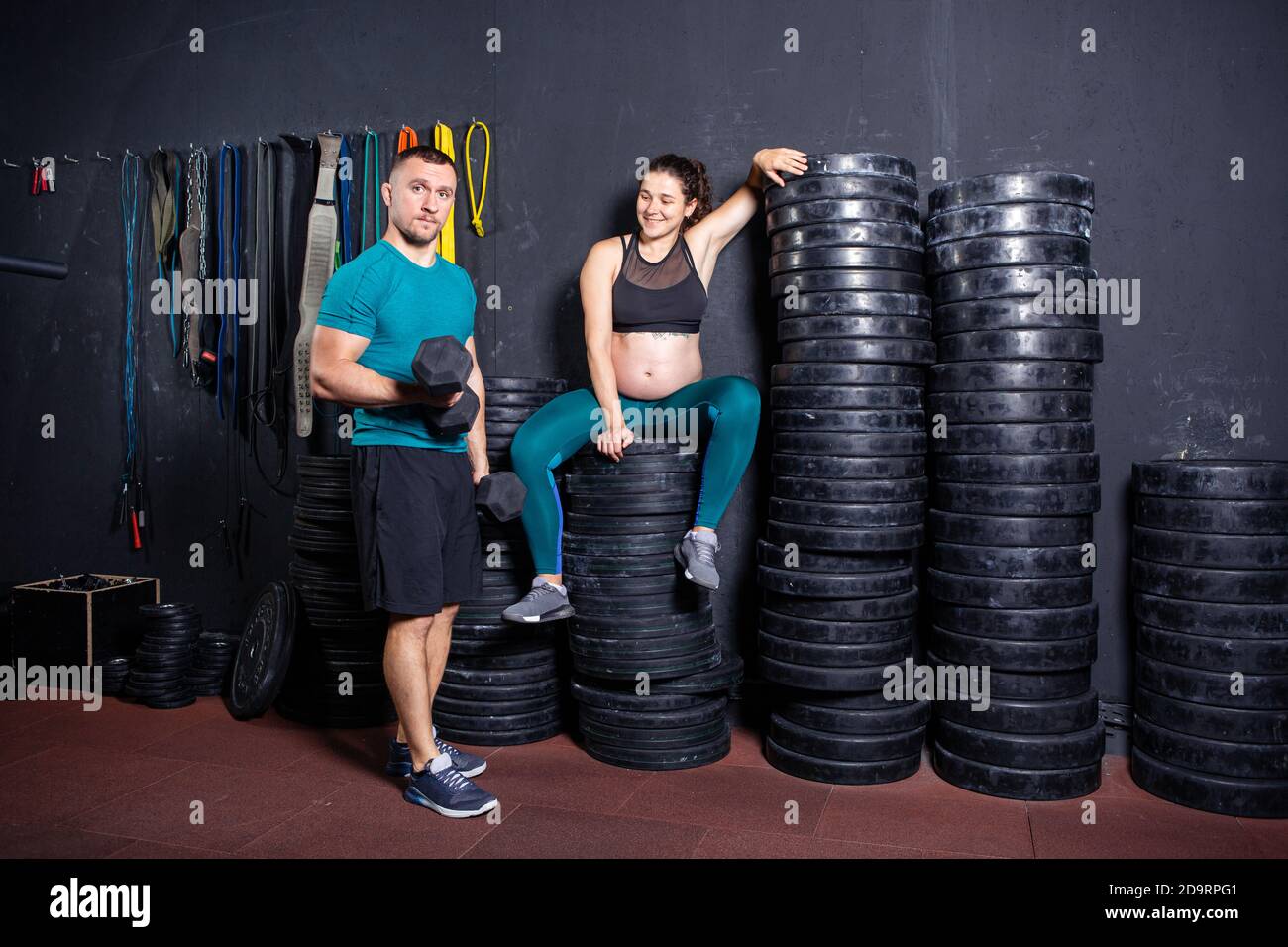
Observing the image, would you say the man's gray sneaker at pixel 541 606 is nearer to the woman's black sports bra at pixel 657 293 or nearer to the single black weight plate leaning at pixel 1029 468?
the woman's black sports bra at pixel 657 293

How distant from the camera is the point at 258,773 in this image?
325 centimetres

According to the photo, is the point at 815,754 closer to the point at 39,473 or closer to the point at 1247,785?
the point at 1247,785

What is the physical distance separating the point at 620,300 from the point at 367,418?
1.05 m

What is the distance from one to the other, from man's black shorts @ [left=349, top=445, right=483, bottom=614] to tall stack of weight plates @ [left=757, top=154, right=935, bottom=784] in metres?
1.12

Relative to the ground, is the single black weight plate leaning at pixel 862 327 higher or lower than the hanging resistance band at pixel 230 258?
lower

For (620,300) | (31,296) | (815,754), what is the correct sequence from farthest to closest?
(31,296) → (620,300) → (815,754)

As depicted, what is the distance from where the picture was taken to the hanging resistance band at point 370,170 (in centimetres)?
432

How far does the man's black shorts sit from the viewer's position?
276cm

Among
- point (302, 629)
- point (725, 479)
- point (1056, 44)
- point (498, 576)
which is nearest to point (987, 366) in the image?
point (725, 479)

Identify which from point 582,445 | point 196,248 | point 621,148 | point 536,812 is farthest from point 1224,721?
point 196,248

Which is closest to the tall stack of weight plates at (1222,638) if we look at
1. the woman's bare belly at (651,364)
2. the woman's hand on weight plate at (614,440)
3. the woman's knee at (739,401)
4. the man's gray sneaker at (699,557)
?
the woman's knee at (739,401)

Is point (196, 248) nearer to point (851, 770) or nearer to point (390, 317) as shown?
point (390, 317)

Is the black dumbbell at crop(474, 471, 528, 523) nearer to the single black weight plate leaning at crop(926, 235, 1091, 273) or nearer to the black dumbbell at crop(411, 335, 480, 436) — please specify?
the black dumbbell at crop(411, 335, 480, 436)

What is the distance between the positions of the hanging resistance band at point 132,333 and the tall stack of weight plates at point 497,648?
2216mm
